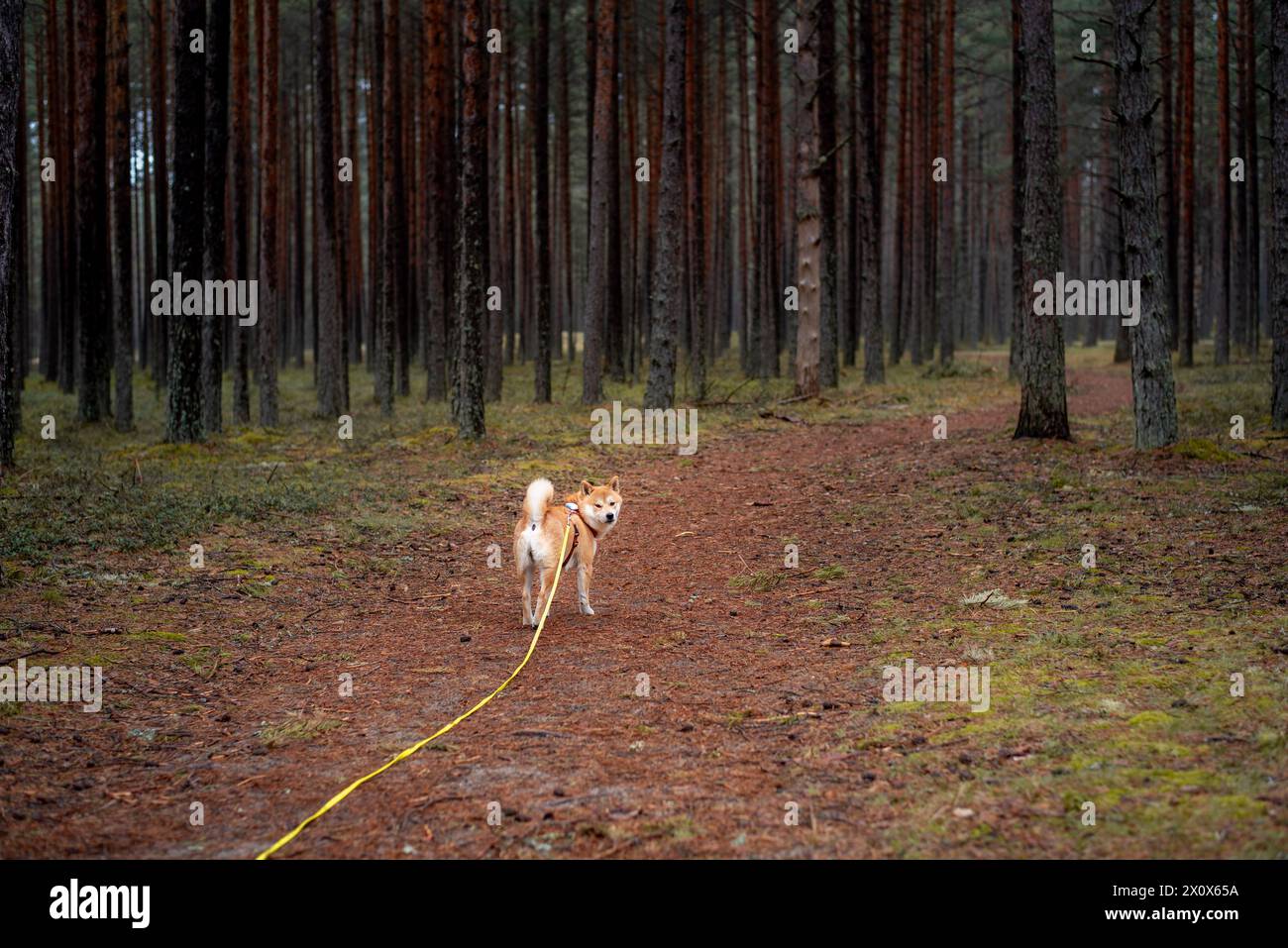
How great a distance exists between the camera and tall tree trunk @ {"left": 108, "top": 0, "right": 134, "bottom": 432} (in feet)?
63.2

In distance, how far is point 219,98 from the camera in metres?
18.3

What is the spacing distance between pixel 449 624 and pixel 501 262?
25740 mm

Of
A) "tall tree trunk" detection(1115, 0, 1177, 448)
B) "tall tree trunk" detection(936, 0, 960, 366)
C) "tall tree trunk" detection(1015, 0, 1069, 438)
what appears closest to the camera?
"tall tree trunk" detection(1115, 0, 1177, 448)

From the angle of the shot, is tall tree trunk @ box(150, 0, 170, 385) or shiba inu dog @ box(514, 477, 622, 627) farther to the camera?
tall tree trunk @ box(150, 0, 170, 385)

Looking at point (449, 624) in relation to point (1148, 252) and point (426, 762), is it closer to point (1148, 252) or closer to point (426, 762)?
point (426, 762)

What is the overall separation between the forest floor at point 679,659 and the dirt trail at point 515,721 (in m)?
0.03

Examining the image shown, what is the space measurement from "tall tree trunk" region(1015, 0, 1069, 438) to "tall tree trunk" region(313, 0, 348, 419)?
45.9ft

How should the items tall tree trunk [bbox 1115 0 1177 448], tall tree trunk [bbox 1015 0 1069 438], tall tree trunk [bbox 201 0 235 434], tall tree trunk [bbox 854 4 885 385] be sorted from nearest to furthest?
1. tall tree trunk [bbox 1115 0 1177 448]
2. tall tree trunk [bbox 1015 0 1069 438]
3. tall tree trunk [bbox 201 0 235 434]
4. tall tree trunk [bbox 854 4 885 385]

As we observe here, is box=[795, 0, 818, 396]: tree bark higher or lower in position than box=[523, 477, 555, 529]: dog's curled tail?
higher

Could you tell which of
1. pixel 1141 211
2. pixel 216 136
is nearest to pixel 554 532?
pixel 1141 211

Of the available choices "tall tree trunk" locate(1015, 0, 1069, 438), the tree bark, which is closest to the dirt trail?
"tall tree trunk" locate(1015, 0, 1069, 438)

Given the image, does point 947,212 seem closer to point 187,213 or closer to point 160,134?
point 160,134

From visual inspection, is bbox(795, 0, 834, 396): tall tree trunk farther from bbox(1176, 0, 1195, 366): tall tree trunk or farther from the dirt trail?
bbox(1176, 0, 1195, 366): tall tree trunk

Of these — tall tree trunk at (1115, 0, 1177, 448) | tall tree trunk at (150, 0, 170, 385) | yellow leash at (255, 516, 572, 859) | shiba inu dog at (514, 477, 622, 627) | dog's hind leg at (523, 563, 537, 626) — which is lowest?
yellow leash at (255, 516, 572, 859)
